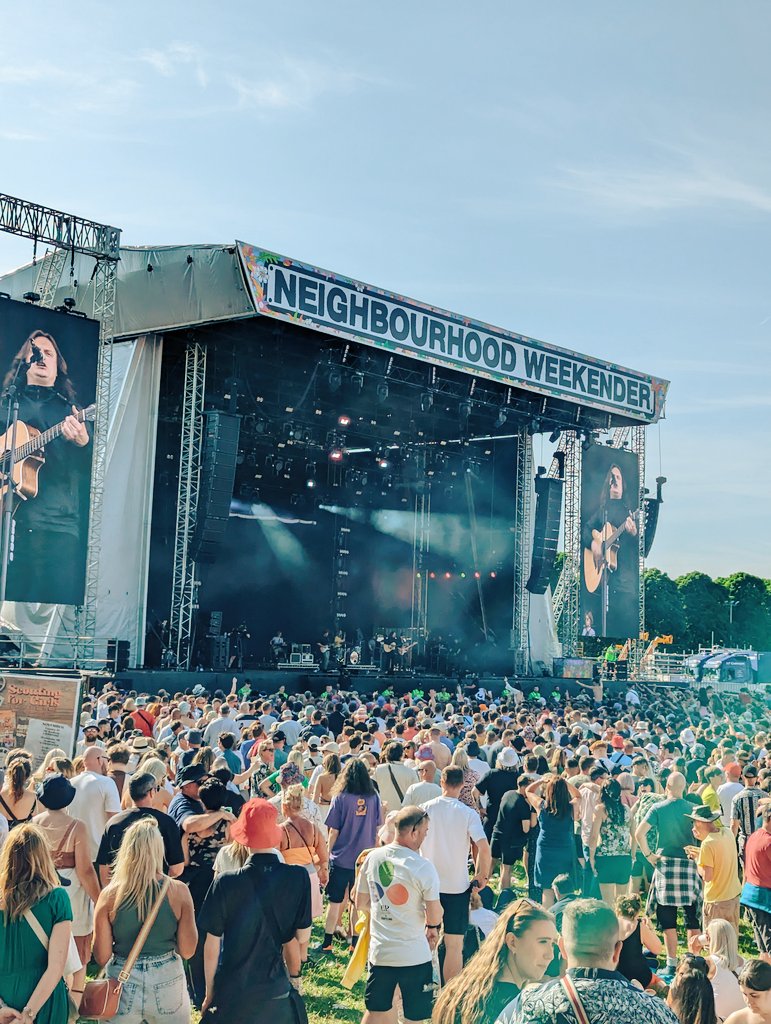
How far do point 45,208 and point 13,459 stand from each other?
14.3 ft

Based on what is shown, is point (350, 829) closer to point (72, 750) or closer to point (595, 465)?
point (72, 750)

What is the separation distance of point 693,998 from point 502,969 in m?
1.19

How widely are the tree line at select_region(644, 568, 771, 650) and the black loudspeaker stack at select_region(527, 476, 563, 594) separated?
44.4 m

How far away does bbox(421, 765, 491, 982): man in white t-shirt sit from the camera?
261 inches

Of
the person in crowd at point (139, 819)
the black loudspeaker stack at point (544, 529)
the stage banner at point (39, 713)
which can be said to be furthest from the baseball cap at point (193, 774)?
the black loudspeaker stack at point (544, 529)

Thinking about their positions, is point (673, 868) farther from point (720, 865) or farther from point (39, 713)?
point (39, 713)

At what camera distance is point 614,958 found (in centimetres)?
320

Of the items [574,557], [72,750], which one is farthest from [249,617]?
[72,750]

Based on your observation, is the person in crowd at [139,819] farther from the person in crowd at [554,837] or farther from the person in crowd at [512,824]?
the person in crowd at [512,824]

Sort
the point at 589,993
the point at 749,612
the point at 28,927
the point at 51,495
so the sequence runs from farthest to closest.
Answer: the point at 749,612 < the point at 51,495 < the point at 28,927 < the point at 589,993

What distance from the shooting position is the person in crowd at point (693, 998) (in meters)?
4.30

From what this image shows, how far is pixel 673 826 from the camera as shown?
8047 millimetres

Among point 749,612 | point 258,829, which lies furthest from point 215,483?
point 749,612

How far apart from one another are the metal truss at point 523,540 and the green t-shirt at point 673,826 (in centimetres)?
2350
